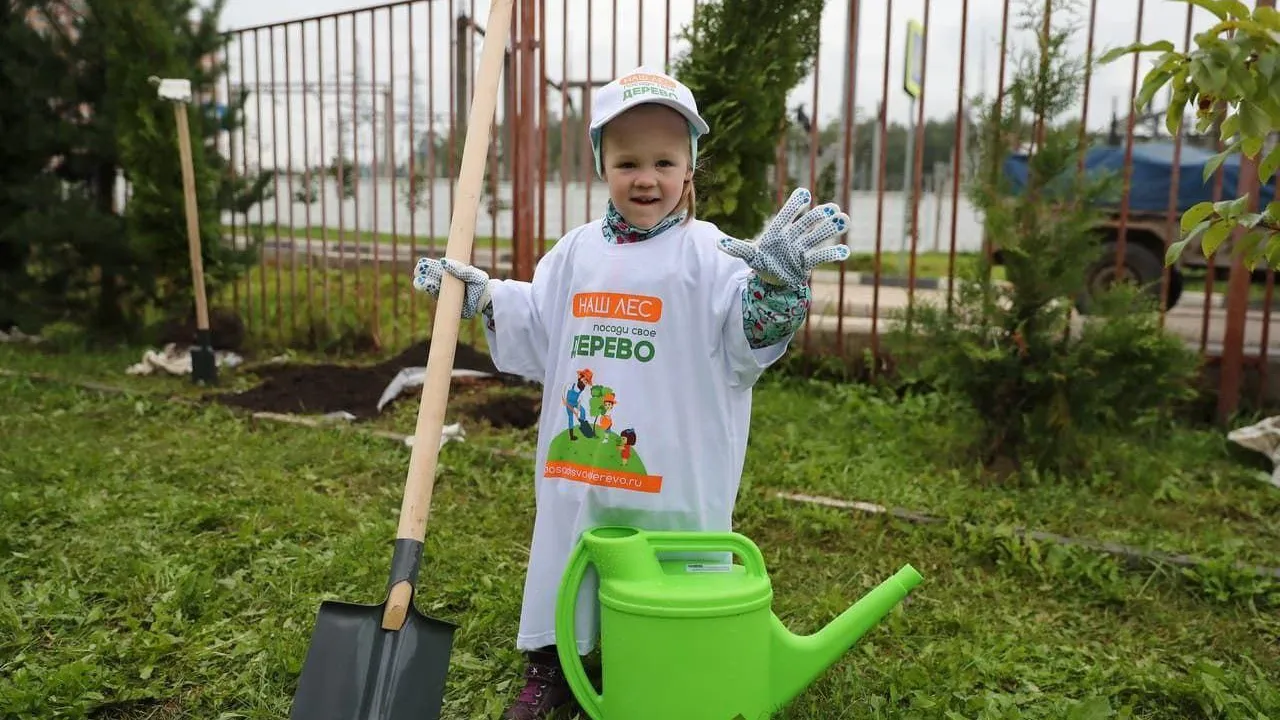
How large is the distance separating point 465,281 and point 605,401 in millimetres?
412

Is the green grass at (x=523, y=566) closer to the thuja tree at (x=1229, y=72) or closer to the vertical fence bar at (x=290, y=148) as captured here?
the thuja tree at (x=1229, y=72)

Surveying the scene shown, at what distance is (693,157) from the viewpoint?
6.97 ft

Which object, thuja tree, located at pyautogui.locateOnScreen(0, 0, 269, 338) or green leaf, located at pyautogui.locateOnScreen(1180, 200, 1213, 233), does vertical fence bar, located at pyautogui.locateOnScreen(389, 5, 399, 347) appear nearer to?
thuja tree, located at pyautogui.locateOnScreen(0, 0, 269, 338)

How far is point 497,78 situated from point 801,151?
26.2 feet

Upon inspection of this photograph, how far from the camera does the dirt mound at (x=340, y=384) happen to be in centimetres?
506

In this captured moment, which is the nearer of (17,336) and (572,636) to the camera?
(572,636)

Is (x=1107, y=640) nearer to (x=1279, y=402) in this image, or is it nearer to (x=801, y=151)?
(x=1279, y=402)

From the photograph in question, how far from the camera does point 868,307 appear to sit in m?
7.93

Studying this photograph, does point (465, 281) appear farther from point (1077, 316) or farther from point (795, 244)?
point (1077, 316)

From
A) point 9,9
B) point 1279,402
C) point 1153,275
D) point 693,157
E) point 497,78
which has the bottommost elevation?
point 1279,402

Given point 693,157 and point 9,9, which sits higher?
point 9,9

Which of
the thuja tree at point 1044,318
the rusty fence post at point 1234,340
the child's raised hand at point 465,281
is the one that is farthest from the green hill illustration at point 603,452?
the rusty fence post at point 1234,340

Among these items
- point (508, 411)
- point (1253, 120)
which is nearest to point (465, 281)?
point (1253, 120)

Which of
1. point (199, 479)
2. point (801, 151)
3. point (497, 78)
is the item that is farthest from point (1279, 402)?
point (801, 151)
